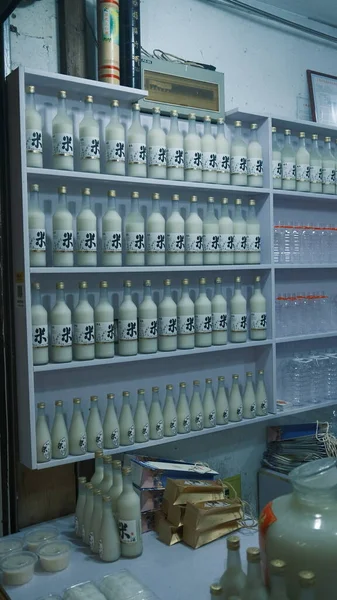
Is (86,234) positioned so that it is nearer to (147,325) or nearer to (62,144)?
(62,144)

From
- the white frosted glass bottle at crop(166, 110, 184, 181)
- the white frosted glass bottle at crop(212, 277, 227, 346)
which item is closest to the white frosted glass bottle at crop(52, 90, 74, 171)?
the white frosted glass bottle at crop(166, 110, 184, 181)

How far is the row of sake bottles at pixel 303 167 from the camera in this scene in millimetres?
2760

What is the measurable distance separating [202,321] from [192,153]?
72 centimetres

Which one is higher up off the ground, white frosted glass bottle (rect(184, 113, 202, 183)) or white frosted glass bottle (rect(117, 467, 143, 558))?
white frosted glass bottle (rect(184, 113, 202, 183))

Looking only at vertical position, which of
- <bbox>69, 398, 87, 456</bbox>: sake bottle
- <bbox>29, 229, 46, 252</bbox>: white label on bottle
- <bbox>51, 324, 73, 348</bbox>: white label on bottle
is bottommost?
<bbox>69, 398, 87, 456</bbox>: sake bottle

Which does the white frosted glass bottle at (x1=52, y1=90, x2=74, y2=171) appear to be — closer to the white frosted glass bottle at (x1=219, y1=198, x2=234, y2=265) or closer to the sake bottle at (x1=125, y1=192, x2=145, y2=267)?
the sake bottle at (x1=125, y1=192, x2=145, y2=267)

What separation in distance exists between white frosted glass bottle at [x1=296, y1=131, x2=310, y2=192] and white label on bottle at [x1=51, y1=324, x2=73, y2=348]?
1.40m

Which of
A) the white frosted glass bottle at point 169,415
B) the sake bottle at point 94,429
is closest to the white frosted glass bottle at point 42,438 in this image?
the sake bottle at point 94,429

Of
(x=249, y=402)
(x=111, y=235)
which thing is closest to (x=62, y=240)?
(x=111, y=235)

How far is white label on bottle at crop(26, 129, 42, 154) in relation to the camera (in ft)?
6.78

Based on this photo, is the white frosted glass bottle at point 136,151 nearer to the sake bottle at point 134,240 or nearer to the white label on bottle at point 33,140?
the sake bottle at point 134,240

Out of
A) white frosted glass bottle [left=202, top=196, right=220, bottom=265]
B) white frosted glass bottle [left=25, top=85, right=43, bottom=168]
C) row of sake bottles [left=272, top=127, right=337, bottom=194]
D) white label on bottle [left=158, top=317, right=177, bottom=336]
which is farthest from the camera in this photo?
row of sake bottles [left=272, top=127, right=337, bottom=194]

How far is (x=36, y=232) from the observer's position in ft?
6.84

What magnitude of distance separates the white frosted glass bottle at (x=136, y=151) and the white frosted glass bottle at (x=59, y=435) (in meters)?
0.97
